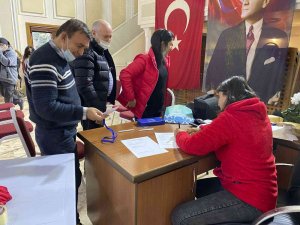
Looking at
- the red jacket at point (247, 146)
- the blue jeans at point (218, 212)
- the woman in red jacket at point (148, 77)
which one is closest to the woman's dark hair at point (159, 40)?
the woman in red jacket at point (148, 77)

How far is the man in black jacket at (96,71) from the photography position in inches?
68.9

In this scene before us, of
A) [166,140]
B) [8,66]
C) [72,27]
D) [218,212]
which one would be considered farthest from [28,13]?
[218,212]

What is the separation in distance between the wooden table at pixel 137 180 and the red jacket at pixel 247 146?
19 centimetres

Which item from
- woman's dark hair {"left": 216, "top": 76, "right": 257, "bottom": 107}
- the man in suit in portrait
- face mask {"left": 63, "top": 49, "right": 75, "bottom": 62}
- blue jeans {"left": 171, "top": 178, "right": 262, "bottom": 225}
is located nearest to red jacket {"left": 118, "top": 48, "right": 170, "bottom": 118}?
face mask {"left": 63, "top": 49, "right": 75, "bottom": 62}

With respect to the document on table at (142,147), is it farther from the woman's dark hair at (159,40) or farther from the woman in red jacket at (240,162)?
the woman's dark hair at (159,40)

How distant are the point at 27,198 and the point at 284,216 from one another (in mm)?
1190

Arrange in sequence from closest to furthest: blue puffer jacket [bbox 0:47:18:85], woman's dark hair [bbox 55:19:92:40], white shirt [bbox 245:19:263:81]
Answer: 1. woman's dark hair [bbox 55:19:92:40]
2. white shirt [bbox 245:19:263:81]
3. blue puffer jacket [bbox 0:47:18:85]

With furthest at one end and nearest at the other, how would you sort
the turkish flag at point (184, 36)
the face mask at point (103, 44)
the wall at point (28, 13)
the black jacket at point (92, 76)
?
the wall at point (28, 13) < the turkish flag at point (184, 36) < the face mask at point (103, 44) < the black jacket at point (92, 76)

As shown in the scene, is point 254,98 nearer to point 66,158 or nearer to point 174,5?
point 66,158

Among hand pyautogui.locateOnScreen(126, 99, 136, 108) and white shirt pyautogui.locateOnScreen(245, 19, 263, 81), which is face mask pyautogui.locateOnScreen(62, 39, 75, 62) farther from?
white shirt pyautogui.locateOnScreen(245, 19, 263, 81)

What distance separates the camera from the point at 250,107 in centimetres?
112

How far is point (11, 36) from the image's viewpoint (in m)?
5.62

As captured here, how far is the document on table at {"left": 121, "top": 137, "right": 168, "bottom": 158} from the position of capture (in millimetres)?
1246

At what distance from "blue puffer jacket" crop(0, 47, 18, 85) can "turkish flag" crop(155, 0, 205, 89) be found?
2.54m
